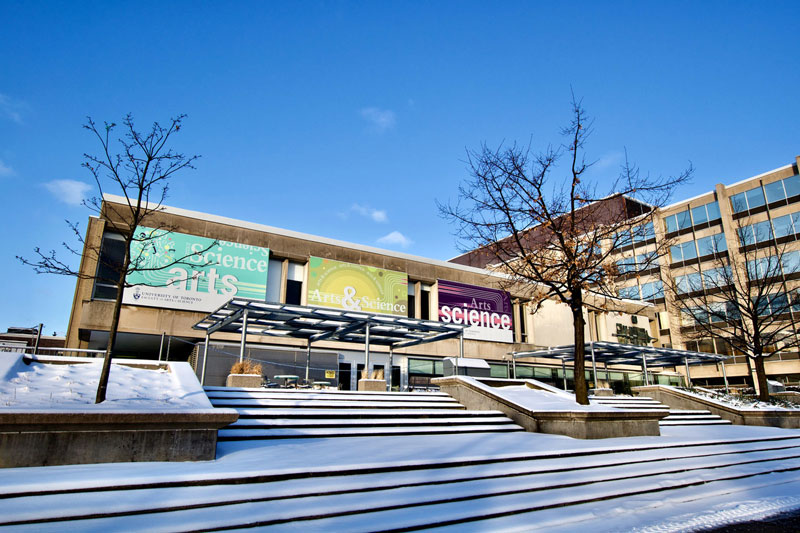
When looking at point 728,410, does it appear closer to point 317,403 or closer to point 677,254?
point 317,403

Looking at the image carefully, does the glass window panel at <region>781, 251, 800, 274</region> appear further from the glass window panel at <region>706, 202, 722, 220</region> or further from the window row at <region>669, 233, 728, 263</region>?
the glass window panel at <region>706, 202, 722, 220</region>

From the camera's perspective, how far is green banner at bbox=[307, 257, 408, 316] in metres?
27.3

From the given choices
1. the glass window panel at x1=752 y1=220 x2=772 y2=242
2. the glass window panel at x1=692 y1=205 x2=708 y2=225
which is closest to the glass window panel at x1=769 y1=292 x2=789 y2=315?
the glass window panel at x1=752 y1=220 x2=772 y2=242

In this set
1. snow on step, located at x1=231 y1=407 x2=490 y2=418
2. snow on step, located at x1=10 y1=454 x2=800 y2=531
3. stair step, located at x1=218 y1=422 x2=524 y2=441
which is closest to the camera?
snow on step, located at x1=10 y1=454 x2=800 y2=531

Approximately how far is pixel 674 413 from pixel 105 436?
16424 millimetres

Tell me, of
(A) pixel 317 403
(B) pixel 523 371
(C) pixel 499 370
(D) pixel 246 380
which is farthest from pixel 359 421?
(B) pixel 523 371

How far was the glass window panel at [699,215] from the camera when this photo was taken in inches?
1981

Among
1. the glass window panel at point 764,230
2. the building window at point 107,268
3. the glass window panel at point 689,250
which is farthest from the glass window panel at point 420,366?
→ the glass window panel at point 764,230

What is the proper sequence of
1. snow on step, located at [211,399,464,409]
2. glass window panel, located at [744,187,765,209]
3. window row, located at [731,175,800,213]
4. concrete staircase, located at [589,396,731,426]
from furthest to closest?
glass window panel, located at [744,187,765,209] < window row, located at [731,175,800,213] < concrete staircase, located at [589,396,731,426] < snow on step, located at [211,399,464,409]

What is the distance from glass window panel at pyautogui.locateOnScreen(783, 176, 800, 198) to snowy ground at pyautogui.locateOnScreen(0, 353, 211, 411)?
2107 inches

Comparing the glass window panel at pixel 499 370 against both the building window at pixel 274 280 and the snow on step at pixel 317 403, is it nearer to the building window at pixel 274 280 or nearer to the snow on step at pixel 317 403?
the building window at pixel 274 280

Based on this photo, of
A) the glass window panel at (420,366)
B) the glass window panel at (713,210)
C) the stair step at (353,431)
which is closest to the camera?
the stair step at (353,431)

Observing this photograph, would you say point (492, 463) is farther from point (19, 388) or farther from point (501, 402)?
point (19, 388)

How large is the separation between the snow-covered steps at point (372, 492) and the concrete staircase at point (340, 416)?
1.04 m
